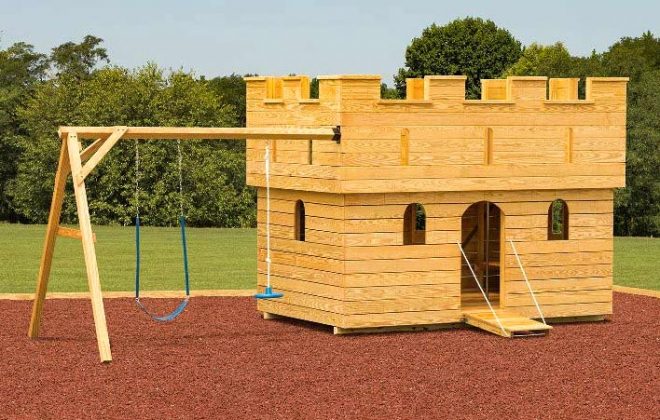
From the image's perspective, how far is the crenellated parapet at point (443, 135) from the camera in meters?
15.8

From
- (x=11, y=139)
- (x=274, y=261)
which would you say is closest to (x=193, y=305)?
(x=274, y=261)

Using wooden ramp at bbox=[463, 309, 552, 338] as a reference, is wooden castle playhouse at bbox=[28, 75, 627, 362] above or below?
above

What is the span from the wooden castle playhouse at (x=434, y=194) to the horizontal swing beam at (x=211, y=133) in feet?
0.99

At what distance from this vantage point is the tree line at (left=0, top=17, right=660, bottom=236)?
51.7m

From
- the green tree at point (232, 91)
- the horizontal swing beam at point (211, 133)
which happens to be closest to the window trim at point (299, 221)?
the horizontal swing beam at point (211, 133)

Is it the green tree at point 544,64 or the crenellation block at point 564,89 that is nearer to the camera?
the crenellation block at point 564,89

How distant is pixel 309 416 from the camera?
1148 centimetres

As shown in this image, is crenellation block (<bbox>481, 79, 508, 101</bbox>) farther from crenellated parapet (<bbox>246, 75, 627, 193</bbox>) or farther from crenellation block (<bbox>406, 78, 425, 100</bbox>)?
crenellation block (<bbox>406, 78, 425, 100</bbox>)

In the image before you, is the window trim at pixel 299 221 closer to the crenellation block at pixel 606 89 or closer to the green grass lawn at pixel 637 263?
the crenellation block at pixel 606 89

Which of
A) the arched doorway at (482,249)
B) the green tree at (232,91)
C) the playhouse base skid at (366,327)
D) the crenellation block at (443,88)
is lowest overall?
the playhouse base skid at (366,327)

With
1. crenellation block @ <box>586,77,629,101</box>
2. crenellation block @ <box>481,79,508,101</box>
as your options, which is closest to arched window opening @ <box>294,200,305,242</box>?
crenellation block @ <box>481,79,508,101</box>

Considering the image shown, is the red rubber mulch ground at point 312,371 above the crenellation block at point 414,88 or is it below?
below

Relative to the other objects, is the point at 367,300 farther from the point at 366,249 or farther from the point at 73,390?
the point at 73,390

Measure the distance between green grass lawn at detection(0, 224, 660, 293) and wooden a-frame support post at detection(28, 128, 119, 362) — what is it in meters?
5.69
